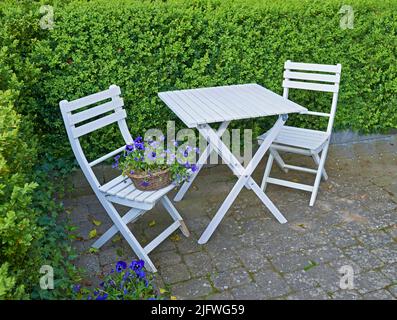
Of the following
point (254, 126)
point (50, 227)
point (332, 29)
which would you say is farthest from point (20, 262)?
point (332, 29)

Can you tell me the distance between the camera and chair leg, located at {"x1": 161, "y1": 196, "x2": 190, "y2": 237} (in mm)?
Result: 3816

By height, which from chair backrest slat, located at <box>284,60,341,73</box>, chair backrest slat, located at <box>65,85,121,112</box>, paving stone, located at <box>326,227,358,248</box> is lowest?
paving stone, located at <box>326,227,358,248</box>

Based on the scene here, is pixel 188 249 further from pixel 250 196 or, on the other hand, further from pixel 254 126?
pixel 254 126

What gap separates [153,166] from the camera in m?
3.50

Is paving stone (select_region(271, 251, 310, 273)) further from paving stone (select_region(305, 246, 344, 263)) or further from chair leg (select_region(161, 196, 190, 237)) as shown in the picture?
chair leg (select_region(161, 196, 190, 237))

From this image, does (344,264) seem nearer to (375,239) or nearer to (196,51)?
(375,239)

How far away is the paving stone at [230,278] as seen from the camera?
130 inches

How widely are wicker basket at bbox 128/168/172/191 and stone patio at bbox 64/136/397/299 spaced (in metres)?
0.61

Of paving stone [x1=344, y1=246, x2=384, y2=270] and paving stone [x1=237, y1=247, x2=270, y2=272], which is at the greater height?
paving stone [x1=237, y1=247, x2=270, y2=272]

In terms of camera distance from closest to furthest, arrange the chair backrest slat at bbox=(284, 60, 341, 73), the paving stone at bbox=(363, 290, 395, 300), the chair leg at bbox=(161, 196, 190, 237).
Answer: the paving stone at bbox=(363, 290, 395, 300) < the chair leg at bbox=(161, 196, 190, 237) < the chair backrest slat at bbox=(284, 60, 341, 73)

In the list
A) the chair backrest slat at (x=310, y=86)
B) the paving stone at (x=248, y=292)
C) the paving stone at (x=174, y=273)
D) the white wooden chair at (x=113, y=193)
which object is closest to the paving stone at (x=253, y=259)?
the paving stone at (x=248, y=292)

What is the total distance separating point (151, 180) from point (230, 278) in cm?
95

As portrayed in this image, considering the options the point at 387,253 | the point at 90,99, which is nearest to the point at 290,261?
the point at 387,253

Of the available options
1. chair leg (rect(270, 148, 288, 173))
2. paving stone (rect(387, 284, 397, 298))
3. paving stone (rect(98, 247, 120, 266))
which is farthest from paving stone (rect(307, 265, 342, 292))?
paving stone (rect(98, 247, 120, 266))
